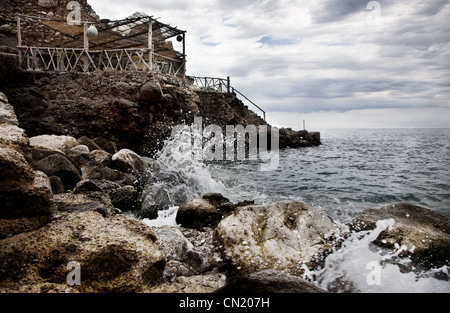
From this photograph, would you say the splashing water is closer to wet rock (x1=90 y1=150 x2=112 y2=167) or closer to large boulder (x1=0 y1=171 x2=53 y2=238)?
large boulder (x1=0 y1=171 x2=53 y2=238)

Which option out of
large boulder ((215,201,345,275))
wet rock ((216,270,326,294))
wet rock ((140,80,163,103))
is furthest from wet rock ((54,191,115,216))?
wet rock ((140,80,163,103))

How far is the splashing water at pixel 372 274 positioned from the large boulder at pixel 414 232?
15cm

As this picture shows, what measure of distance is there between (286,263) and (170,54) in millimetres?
17743

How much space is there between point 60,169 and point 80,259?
3.68m

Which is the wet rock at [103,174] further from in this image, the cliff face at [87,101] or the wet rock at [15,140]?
the cliff face at [87,101]

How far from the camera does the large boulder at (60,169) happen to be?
17.9ft

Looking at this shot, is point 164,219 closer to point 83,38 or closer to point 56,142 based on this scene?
point 56,142

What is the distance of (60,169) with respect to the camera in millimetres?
5516

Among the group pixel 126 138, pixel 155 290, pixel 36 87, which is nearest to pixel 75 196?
pixel 155 290

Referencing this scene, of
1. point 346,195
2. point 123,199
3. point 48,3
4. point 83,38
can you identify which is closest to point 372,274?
point 123,199

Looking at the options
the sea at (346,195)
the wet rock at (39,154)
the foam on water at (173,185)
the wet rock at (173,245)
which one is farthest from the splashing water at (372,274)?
the wet rock at (39,154)

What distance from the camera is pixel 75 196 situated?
4.20 metres

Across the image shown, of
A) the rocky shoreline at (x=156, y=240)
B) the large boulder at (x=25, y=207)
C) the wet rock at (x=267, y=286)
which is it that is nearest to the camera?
the wet rock at (x=267, y=286)

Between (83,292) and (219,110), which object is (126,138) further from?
(219,110)
